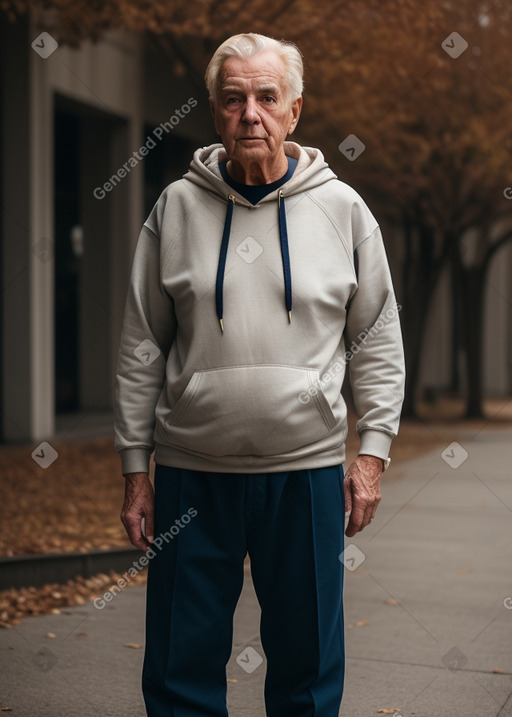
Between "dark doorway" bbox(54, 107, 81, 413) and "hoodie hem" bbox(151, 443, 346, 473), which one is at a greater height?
"hoodie hem" bbox(151, 443, 346, 473)

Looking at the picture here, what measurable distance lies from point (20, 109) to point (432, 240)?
8.16 meters

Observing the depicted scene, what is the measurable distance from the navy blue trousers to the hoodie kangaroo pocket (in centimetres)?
9

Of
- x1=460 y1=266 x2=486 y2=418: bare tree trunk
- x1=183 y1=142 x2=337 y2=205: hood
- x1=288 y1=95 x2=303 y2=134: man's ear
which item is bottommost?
x1=460 y1=266 x2=486 y2=418: bare tree trunk

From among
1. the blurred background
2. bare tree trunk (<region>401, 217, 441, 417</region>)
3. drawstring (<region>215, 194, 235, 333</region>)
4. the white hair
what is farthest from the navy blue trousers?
bare tree trunk (<region>401, 217, 441, 417</region>)

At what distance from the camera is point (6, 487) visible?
9461 millimetres

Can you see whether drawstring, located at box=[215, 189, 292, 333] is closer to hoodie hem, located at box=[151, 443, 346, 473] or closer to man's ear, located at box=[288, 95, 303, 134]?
man's ear, located at box=[288, 95, 303, 134]

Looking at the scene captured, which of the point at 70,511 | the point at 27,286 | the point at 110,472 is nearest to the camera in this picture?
the point at 70,511

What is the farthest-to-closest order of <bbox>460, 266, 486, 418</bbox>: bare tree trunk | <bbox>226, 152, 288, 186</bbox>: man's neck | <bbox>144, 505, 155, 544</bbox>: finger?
<bbox>460, 266, 486, 418</bbox>: bare tree trunk
<bbox>144, 505, 155, 544</bbox>: finger
<bbox>226, 152, 288, 186</bbox>: man's neck

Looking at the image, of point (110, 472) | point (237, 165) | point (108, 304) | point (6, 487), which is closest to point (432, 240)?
point (108, 304)

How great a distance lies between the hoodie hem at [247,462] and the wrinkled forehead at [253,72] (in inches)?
35.1

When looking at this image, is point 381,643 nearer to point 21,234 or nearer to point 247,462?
point 247,462

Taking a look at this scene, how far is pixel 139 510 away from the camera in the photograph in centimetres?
287

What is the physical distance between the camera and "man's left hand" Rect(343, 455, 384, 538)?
2.81 metres

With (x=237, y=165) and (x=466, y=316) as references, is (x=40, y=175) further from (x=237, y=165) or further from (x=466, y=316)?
(x=237, y=165)
